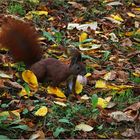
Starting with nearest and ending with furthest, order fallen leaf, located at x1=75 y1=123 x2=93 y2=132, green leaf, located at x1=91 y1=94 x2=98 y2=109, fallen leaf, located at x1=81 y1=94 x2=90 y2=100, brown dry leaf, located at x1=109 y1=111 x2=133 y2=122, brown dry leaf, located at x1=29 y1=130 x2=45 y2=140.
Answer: brown dry leaf, located at x1=29 y1=130 x2=45 y2=140 → fallen leaf, located at x1=75 y1=123 x2=93 y2=132 → brown dry leaf, located at x1=109 y1=111 x2=133 y2=122 → green leaf, located at x1=91 y1=94 x2=98 y2=109 → fallen leaf, located at x1=81 y1=94 x2=90 y2=100

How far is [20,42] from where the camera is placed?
4.92 meters

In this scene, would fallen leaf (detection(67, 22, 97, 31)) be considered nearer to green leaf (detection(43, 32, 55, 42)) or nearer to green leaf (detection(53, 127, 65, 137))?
green leaf (detection(43, 32, 55, 42))

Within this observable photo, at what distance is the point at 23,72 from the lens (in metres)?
4.79

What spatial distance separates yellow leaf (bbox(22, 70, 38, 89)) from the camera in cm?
471

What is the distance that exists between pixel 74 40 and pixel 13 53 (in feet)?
4.54

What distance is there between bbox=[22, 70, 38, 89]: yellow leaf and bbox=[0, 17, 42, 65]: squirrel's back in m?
0.21

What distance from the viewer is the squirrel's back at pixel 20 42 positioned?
4.91 m

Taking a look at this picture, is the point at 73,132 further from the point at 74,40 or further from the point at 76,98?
the point at 74,40

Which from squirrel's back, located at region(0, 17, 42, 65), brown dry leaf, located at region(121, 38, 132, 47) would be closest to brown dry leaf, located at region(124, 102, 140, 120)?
squirrel's back, located at region(0, 17, 42, 65)

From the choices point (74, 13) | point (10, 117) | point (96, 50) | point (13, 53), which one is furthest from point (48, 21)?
point (10, 117)

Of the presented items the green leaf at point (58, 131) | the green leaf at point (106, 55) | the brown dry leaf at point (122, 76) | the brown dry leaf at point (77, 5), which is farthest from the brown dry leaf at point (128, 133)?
the brown dry leaf at point (77, 5)

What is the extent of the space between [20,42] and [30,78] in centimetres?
41

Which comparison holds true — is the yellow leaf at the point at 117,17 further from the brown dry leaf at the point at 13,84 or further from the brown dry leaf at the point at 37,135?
the brown dry leaf at the point at 37,135

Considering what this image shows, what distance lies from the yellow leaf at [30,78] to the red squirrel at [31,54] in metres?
0.07
